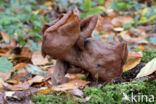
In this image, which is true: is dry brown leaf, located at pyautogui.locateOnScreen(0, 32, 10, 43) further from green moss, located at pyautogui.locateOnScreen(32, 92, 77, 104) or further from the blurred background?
green moss, located at pyautogui.locateOnScreen(32, 92, 77, 104)

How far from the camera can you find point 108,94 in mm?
1701

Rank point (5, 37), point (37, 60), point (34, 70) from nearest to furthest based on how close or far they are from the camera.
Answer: point (34, 70) → point (37, 60) → point (5, 37)

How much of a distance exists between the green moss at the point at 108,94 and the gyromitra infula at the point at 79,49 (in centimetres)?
31

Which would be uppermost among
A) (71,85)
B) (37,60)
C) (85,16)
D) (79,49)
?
(79,49)

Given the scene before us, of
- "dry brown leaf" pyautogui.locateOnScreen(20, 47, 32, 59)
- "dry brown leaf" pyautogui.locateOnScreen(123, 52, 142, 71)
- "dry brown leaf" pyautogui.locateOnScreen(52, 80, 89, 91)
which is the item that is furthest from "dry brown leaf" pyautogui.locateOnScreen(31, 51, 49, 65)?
"dry brown leaf" pyautogui.locateOnScreen(123, 52, 142, 71)

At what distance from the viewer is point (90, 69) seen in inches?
Answer: 83.8

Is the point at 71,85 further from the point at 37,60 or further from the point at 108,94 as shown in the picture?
the point at 37,60

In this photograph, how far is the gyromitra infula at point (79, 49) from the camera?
1.99 meters

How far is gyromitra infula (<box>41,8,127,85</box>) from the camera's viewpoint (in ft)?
Result: 6.54

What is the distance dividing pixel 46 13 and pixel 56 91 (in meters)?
4.09

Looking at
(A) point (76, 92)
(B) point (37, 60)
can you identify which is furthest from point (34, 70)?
(A) point (76, 92)

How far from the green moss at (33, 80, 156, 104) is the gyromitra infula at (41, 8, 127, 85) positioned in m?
0.31

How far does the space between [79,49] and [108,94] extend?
699 mm

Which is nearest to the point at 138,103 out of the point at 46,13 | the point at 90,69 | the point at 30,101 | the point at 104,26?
the point at 90,69
